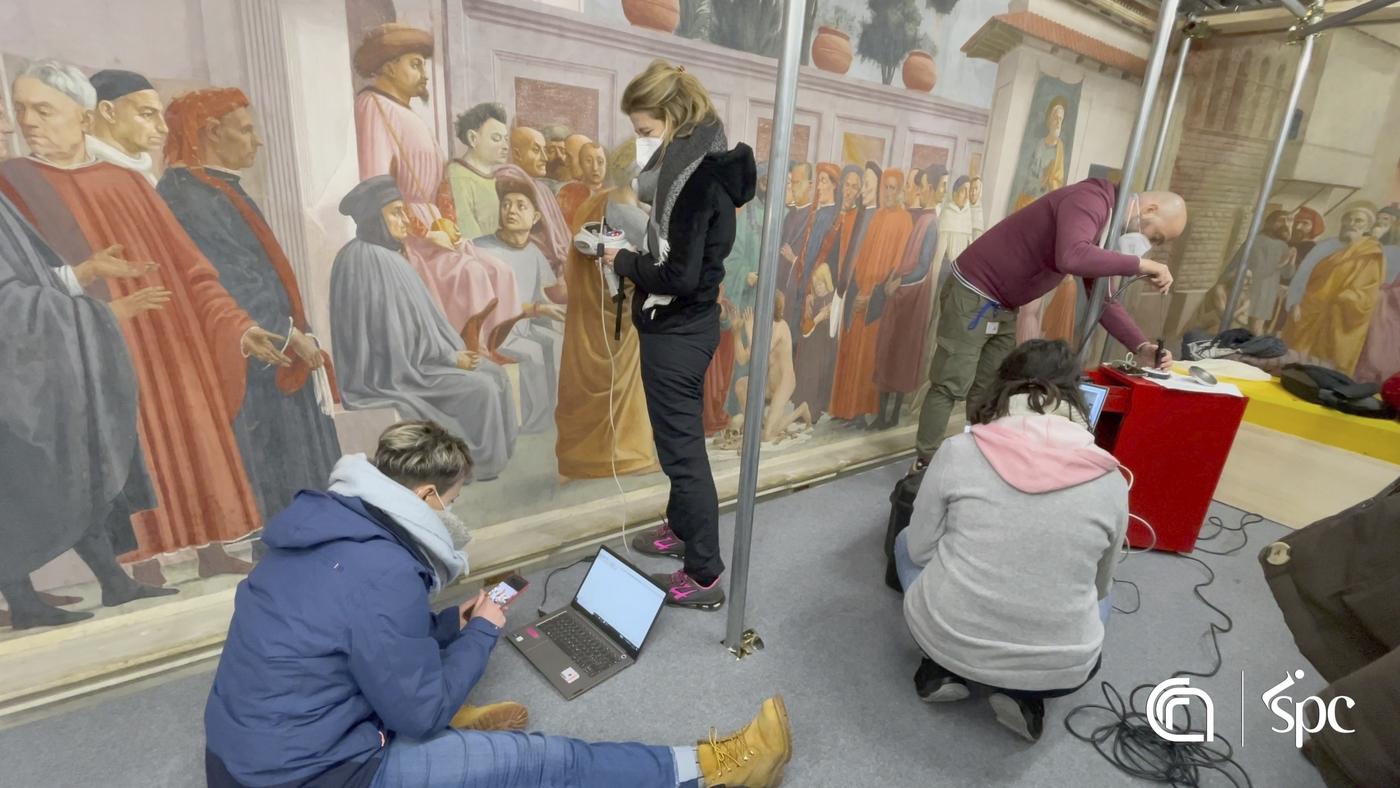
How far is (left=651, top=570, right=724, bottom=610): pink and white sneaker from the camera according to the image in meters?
2.32

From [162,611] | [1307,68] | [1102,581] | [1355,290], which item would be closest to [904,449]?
[1102,581]

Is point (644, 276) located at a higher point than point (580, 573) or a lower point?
higher

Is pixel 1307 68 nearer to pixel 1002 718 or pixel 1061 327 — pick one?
pixel 1061 327

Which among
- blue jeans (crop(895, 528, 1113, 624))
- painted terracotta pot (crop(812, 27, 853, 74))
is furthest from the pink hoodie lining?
painted terracotta pot (crop(812, 27, 853, 74))

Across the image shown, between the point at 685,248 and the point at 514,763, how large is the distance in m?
1.37

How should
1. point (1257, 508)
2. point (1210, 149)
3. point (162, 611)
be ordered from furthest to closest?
point (1210, 149) < point (1257, 508) < point (162, 611)

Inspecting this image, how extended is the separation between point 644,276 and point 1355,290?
4.11 m

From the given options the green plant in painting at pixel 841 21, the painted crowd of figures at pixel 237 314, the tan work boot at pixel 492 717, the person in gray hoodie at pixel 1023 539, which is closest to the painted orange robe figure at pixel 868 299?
the green plant in painting at pixel 841 21

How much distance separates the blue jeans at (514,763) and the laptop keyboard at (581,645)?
0.47 metres

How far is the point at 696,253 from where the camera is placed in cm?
192

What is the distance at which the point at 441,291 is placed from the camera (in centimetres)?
216

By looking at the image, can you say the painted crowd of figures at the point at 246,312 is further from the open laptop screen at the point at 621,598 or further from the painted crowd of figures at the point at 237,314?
the open laptop screen at the point at 621,598
